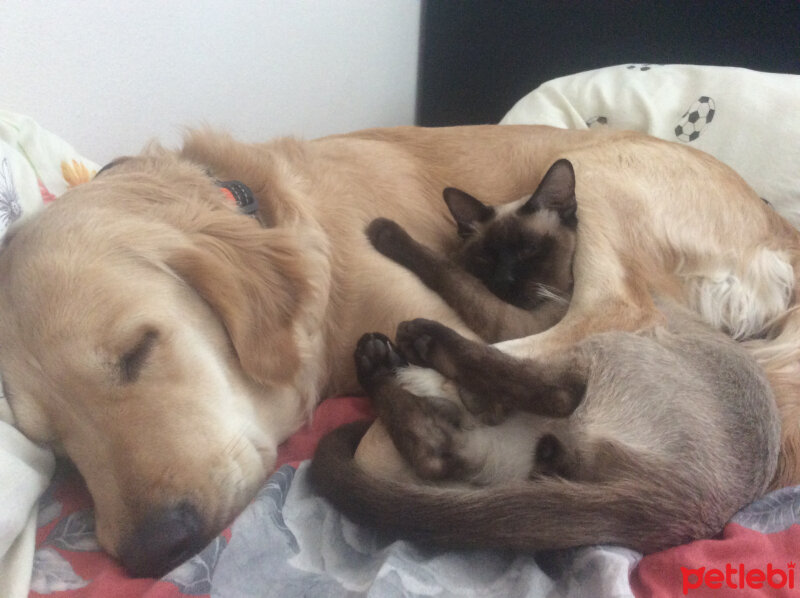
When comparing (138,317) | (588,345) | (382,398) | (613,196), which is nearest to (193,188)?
(138,317)

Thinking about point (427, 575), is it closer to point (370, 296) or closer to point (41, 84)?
point (370, 296)

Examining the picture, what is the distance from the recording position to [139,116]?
2.05 meters

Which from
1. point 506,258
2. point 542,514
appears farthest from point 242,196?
point 542,514

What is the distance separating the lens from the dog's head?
3.29 feet

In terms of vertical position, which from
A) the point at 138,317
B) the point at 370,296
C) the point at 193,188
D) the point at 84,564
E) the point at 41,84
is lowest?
the point at 84,564

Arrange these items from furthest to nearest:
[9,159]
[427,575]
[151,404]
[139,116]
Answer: [139,116] → [9,159] → [151,404] → [427,575]

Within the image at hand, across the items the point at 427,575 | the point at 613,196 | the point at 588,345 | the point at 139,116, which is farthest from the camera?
the point at 139,116

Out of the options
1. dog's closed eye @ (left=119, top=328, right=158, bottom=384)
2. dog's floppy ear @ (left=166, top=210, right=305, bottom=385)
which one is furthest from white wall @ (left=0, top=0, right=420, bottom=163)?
dog's closed eye @ (left=119, top=328, right=158, bottom=384)

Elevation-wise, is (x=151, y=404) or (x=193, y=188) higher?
(x=193, y=188)

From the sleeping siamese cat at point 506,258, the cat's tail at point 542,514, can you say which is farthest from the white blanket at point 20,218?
the sleeping siamese cat at point 506,258

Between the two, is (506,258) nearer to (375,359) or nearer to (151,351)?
(375,359)

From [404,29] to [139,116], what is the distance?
187 centimetres

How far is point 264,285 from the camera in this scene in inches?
50.8

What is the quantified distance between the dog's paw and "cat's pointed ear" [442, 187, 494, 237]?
21.6 inches
